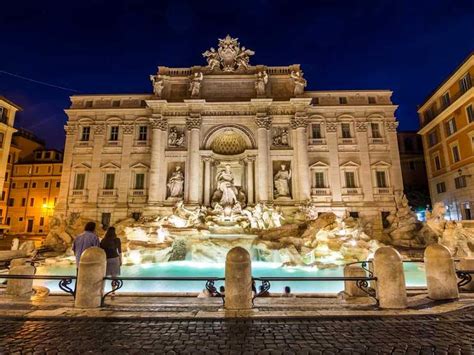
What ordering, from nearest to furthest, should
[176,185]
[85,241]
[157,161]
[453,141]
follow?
[85,241]
[176,185]
[157,161]
[453,141]

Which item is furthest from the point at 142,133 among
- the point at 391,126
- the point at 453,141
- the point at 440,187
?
the point at 440,187

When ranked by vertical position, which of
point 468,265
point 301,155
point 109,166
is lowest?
point 468,265

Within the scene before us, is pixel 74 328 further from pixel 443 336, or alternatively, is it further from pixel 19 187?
pixel 19 187

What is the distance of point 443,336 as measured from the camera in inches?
166

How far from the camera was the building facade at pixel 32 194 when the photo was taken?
37.6m

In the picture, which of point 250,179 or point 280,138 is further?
point 280,138

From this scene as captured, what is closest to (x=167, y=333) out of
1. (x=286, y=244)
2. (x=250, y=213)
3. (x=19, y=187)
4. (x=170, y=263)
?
(x=170, y=263)

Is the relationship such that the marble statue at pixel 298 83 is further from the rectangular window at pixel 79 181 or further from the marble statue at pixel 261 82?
the rectangular window at pixel 79 181

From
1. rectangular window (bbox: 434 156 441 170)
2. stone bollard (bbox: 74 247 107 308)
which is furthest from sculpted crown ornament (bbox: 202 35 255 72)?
stone bollard (bbox: 74 247 107 308)

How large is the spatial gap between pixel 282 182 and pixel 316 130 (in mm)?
6770

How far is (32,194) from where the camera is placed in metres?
37.8

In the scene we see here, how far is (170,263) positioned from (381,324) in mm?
12636

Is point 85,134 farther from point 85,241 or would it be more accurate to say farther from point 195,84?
point 85,241

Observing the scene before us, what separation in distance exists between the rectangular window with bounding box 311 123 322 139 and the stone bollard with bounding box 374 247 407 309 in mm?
22146
